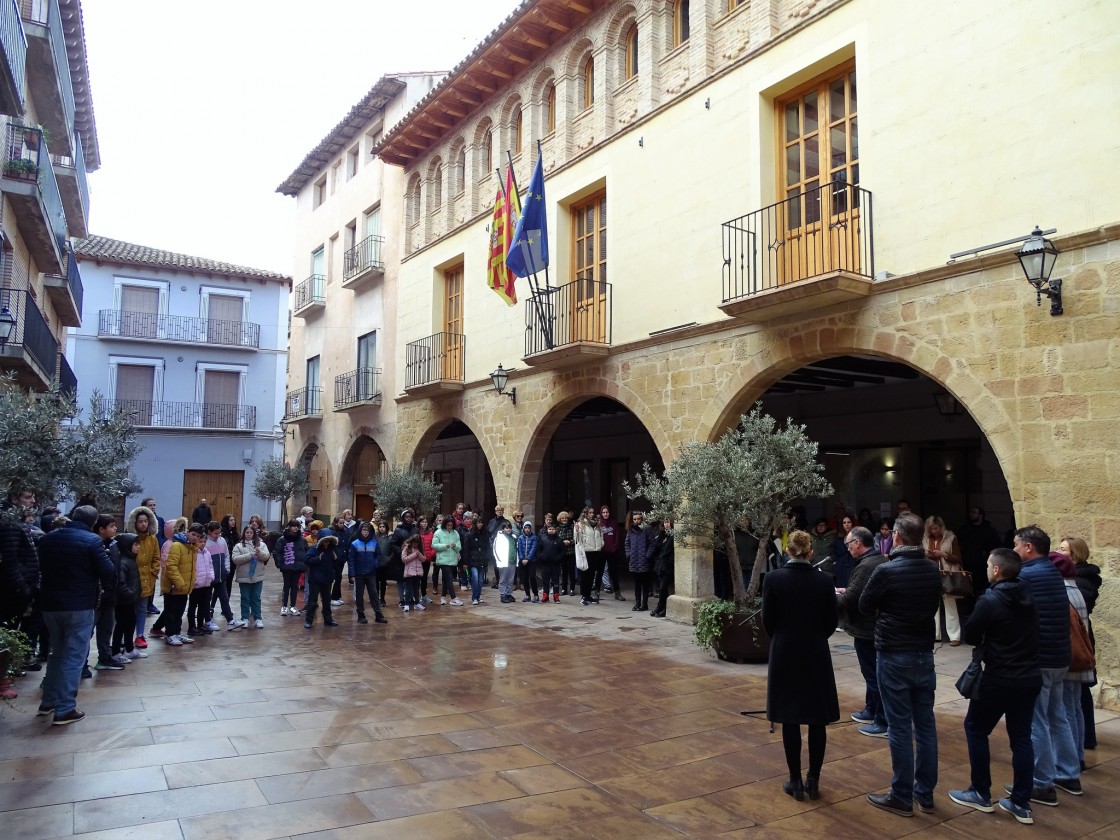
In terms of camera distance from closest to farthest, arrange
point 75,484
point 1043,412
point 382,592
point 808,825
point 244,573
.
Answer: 1. point 808,825
2. point 1043,412
3. point 244,573
4. point 75,484
5. point 382,592

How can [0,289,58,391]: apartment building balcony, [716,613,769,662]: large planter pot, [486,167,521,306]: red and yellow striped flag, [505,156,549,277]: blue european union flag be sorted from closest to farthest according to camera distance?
[716,613,769,662]: large planter pot
[0,289,58,391]: apartment building balcony
[505,156,549,277]: blue european union flag
[486,167,521,306]: red and yellow striped flag

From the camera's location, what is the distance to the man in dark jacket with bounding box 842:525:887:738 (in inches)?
218

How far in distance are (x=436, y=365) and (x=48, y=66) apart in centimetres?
813

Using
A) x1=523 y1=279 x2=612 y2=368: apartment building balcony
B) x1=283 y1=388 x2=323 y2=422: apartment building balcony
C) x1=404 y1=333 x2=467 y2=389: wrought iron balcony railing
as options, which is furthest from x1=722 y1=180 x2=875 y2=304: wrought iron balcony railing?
x1=283 y1=388 x2=323 y2=422: apartment building balcony

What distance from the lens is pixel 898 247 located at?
8883mm

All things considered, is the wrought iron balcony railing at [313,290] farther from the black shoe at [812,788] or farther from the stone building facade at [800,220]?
the black shoe at [812,788]

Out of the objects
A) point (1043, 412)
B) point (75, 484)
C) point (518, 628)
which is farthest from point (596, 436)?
point (1043, 412)

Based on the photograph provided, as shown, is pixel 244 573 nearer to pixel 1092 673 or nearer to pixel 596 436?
pixel 1092 673

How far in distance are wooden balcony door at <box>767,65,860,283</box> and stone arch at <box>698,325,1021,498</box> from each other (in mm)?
751

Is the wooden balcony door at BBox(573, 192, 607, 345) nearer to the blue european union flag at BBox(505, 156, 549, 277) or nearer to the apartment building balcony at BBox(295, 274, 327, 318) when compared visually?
the blue european union flag at BBox(505, 156, 549, 277)

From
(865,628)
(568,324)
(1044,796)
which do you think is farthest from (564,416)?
(1044,796)

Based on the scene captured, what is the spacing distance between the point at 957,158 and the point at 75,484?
11235 mm

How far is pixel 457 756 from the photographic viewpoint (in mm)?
5375

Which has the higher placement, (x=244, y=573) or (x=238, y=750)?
(x=244, y=573)
